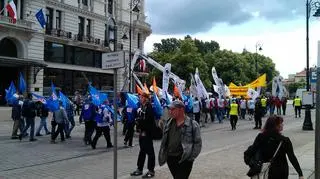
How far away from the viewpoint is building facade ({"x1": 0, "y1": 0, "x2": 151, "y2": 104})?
44781 mm

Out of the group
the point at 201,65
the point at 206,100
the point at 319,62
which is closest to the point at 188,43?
the point at 201,65

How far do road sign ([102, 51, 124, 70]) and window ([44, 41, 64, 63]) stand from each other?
1684 inches

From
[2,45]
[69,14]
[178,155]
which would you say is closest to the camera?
[178,155]

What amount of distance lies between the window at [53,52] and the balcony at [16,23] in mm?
4233

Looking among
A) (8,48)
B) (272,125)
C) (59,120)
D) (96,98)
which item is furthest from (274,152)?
(8,48)

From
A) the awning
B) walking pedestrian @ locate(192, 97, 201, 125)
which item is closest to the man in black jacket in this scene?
walking pedestrian @ locate(192, 97, 201, 125)

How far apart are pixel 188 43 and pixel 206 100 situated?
40004 mm

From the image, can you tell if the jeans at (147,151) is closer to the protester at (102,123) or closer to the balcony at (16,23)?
the protester at (102,123)

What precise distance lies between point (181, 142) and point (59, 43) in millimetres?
45985

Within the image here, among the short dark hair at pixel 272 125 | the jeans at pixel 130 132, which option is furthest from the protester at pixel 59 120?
the short dark hair at pixel 272 125

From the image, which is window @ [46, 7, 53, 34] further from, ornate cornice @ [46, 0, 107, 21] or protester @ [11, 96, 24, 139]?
protester @ [11, 96, 24, 139]

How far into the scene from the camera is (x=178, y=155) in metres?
6.65

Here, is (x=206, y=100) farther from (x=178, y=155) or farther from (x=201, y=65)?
(x=201, y=65)

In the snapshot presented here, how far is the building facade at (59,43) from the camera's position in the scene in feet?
147
